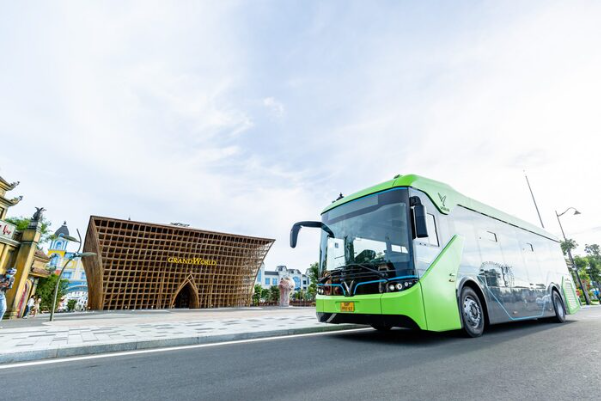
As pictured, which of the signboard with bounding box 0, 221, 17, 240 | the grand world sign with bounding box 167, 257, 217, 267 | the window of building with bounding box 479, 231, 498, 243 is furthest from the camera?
the grand world sign with bounding box 167, 257, 217, 267

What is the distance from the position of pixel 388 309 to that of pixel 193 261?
1321 inches

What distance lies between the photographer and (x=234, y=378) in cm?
304

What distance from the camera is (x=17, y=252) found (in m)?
15.5

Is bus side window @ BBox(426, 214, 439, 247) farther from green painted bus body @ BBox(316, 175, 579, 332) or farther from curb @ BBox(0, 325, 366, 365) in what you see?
curb @ BBox(0, 325, 366, 365)

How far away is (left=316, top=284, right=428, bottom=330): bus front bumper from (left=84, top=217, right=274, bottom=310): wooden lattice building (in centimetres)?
3152

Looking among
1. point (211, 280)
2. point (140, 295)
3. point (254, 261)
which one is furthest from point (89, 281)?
point (254, 261)

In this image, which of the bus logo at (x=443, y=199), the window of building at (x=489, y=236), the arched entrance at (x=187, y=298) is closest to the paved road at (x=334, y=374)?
the window of building at (x=489, y=236)

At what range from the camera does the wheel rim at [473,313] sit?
17.5ft

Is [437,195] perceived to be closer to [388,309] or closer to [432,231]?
[432,231]

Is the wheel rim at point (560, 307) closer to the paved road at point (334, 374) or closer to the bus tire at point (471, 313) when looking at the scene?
the paved road at point (334, 374)

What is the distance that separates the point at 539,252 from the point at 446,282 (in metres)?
5.33

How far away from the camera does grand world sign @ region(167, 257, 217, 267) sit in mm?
33281

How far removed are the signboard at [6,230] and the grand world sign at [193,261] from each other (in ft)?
60.7

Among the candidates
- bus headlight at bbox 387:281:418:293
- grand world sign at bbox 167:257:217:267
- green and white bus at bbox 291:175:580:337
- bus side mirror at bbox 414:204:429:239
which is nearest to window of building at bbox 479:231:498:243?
green and white bus at bbox 291:175:580:337
